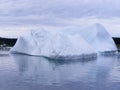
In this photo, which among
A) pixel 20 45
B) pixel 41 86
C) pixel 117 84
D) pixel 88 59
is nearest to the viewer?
pixel 41 86

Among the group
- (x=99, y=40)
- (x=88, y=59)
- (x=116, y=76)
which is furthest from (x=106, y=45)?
(x=116, y=76)

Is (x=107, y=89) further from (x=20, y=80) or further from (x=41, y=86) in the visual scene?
(x=20, y=80)

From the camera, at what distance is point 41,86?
1433cm

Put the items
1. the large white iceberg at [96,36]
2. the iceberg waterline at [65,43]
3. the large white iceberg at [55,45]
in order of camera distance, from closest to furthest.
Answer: the large white iceberg at [55,45] < the iceberg waterline at [65,43] < the large white iceberg at [96,36]

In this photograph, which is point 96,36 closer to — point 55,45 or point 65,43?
point 65,43

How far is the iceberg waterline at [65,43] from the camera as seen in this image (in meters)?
28.8

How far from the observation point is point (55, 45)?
28656 millimetres

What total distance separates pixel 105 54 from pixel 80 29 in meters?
4.28

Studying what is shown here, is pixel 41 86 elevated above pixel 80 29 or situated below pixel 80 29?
below

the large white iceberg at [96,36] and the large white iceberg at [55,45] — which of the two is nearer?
the large white iceberg at [55,45]

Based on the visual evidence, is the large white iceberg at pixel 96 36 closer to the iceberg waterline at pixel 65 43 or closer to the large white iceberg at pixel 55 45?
the iceberg waterline at pixel 65 43

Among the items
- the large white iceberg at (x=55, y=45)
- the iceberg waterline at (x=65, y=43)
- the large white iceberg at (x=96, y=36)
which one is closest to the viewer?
the large white iceberg at (x=55, y=45)

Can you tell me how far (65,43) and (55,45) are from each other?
831 mm

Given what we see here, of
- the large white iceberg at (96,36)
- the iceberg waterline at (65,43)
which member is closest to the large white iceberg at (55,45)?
the iceberg waterline at (65,43)
